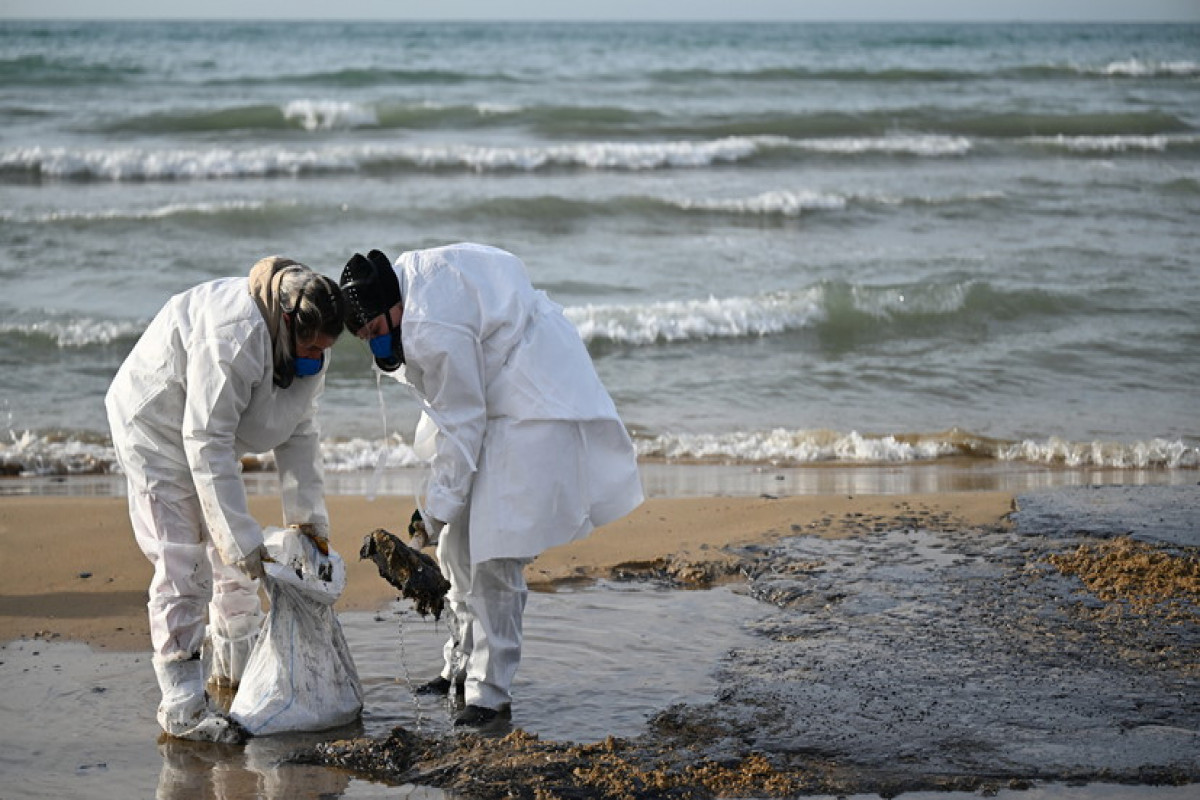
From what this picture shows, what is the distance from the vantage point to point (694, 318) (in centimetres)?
1081

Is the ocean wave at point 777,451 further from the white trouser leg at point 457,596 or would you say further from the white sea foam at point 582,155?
the white sea foam at point 582,155

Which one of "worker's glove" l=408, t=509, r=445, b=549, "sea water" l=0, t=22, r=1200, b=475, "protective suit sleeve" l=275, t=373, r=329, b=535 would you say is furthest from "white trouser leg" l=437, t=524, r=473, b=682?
"sea water" l=0, t=22, r=1200, b=475

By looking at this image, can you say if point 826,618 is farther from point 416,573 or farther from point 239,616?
point 239,616

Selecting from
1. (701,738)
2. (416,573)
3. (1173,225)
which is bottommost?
(701,738)

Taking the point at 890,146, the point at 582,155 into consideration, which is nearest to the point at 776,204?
the point at 582,155

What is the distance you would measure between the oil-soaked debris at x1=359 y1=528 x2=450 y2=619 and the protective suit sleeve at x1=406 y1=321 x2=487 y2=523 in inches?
6.7

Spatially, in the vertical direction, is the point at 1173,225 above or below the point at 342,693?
above

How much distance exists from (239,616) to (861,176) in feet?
49.1

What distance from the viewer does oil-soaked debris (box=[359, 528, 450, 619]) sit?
4223 mm

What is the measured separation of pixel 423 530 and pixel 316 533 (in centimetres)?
51

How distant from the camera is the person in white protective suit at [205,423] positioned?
13.0 feet

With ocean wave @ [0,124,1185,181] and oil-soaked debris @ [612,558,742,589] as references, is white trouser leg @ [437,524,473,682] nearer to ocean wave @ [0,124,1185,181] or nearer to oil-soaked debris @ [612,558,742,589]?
oil-soaked debris @ [612,558,742,589]

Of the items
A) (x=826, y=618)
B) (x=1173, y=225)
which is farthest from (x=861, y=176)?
(x=826, y=618)

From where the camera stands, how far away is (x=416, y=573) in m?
4.23
